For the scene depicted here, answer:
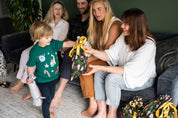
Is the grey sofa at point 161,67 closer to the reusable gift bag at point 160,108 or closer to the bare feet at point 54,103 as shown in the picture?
the reusable gift bag at point 160,108

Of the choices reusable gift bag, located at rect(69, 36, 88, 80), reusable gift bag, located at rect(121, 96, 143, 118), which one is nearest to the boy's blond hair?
reusable gift bag, located at rect(69, 36, 88, 80)

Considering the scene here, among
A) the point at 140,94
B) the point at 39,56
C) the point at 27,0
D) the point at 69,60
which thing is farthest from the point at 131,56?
the point at 27,0

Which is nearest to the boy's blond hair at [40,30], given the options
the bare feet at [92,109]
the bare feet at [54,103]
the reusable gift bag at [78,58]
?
the reusable gift bag at [78,58]

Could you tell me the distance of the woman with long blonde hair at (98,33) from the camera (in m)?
1.98

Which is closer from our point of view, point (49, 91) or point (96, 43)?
point (49, 91)

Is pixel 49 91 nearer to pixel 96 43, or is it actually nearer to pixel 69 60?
pixel 69 60

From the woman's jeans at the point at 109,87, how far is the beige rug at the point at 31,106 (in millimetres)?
374

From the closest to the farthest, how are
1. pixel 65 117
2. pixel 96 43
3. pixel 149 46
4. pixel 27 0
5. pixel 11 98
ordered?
pixel 149 46, pixel 65 117, pixel 96 43, pixel 11 98, pixel 27 0

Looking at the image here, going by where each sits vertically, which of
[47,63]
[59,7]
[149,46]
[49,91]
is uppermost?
[59,7]

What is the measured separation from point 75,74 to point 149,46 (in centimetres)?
75

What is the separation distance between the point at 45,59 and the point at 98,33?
74 cm

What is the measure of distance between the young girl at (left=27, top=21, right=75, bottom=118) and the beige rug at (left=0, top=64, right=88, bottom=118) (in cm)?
26

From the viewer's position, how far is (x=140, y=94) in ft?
5.84

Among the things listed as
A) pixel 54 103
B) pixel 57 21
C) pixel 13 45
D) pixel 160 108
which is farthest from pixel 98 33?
pixel 13 45
